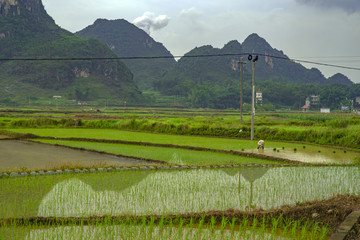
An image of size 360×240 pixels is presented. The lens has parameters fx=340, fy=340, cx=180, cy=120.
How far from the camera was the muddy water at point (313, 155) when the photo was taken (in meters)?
13.2

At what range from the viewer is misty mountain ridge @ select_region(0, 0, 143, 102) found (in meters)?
125

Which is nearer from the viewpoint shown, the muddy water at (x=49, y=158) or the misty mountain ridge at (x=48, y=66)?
the muddy water at (x=49, y=158)

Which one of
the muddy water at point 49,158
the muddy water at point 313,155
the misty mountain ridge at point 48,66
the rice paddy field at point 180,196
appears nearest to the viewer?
the rice paddy field at point 180,196

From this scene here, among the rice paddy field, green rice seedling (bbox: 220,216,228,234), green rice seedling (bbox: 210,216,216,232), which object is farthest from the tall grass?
green rice seedling (bbox: 210,216,216,232)

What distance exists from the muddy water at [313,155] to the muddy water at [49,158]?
6070 mm

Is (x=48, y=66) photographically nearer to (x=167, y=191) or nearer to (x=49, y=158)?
(x=49, y=158)

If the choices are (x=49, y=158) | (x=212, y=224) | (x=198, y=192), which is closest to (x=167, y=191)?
(x=198, y=192)

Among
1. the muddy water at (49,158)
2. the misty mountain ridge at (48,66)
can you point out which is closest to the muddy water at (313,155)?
the muddy water at (49,158)

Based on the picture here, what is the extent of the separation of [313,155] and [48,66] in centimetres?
14236

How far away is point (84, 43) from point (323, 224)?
556 ft

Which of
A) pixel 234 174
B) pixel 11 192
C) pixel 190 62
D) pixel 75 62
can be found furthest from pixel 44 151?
pixel 190 62

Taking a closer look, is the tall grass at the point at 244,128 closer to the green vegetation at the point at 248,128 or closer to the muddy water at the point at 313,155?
the green vegetation at the point at 248,128

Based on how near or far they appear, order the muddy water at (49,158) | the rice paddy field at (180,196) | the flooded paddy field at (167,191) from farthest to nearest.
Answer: the muddy water at (49,158), the flooded paddy field at (167,191), the rice paddy field at (180,196)

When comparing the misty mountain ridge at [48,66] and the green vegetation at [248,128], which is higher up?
the misty mountain ridge at [48,66]
